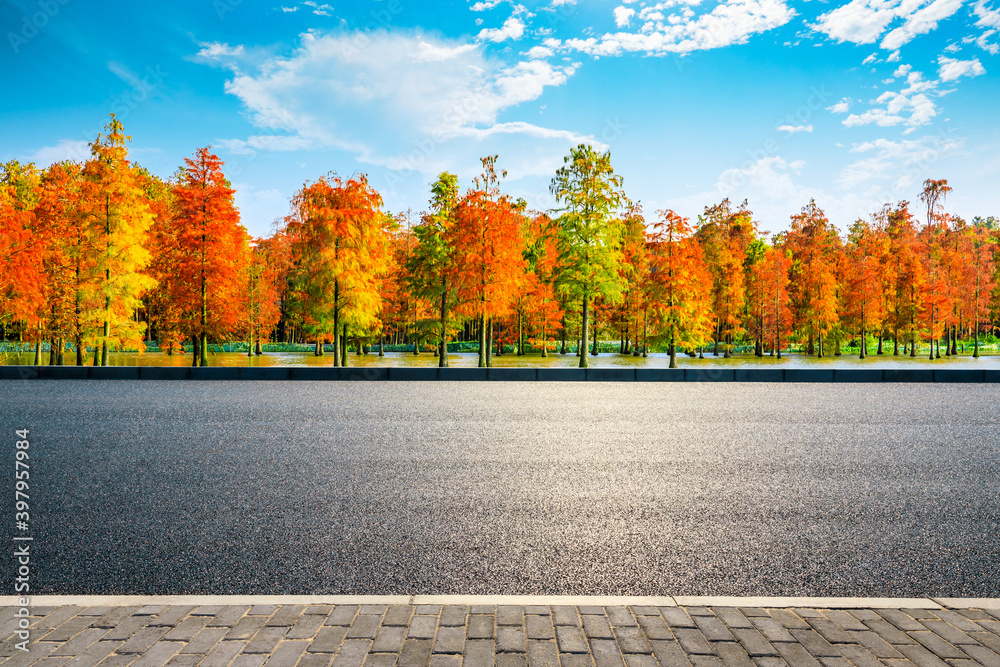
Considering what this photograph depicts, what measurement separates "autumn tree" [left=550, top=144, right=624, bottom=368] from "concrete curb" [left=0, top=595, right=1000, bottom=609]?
3009 cm

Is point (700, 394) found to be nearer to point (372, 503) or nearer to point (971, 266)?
point (372, 503)

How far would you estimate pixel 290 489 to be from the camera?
6422mm

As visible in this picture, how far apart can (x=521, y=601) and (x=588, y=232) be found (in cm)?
3160

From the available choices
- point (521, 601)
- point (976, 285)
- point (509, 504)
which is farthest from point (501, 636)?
point (976, 285)

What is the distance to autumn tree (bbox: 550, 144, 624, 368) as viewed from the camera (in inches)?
1335

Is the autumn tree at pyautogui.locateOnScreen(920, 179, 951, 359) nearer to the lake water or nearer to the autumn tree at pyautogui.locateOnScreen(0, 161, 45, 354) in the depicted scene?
the lake water

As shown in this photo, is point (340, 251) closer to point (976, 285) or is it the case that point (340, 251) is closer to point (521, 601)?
point (521, 601)

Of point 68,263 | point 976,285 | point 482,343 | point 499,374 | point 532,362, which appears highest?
point 976,285

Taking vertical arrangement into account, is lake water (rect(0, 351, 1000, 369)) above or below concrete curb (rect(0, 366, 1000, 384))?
below

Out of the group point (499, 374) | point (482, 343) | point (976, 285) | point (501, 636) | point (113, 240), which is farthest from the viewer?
point (976, 285)

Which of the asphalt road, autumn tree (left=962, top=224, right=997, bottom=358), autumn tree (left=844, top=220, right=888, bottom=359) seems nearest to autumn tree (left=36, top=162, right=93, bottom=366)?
the asphalt road

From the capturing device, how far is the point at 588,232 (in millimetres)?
33906

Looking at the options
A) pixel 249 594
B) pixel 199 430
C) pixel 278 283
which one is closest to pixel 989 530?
pixel 249 594
